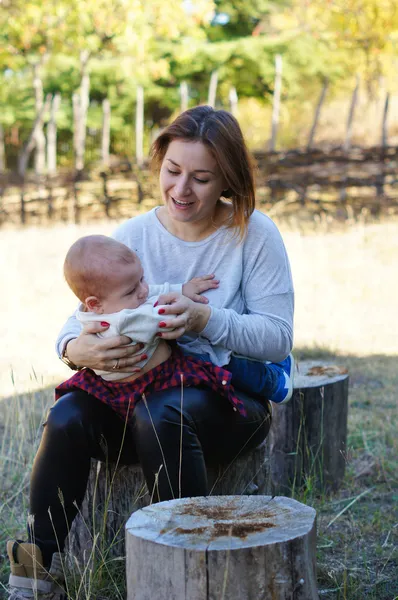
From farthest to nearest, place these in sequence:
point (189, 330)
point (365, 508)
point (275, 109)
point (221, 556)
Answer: point (275, 109) → point (365, 508) → point (189, 330) → point (221, 556)

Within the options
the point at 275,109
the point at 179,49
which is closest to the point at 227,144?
the point at 275,109

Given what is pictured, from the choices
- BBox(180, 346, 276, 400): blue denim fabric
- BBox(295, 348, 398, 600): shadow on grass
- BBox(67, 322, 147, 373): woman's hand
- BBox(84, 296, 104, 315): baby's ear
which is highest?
BBox(84, 296, 104, 315): baby's ear

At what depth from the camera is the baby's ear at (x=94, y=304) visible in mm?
2357

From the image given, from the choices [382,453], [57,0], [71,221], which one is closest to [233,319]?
[382,453]

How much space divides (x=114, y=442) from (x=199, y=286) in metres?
0.60

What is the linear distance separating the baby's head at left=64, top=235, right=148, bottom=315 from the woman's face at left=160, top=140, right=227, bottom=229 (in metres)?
0.36

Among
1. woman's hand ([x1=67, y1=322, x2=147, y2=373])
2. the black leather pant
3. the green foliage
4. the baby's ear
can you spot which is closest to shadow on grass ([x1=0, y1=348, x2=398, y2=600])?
the black leather pant

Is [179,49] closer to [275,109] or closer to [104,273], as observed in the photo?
[275,109]

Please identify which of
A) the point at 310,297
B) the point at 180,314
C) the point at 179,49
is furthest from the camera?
the point at 179,49

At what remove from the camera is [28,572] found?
2248mm

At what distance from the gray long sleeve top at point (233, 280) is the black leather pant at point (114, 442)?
0.22m

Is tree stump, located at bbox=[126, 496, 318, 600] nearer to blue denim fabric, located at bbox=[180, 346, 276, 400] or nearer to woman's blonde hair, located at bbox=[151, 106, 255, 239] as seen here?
blue denim fabric, located at bbox=[180, 346, 276, 400]

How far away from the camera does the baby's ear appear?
7.73 ft

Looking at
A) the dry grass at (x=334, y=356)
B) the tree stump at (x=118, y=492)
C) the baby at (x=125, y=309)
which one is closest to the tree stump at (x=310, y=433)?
the dry grass at (x=334, y=356)
